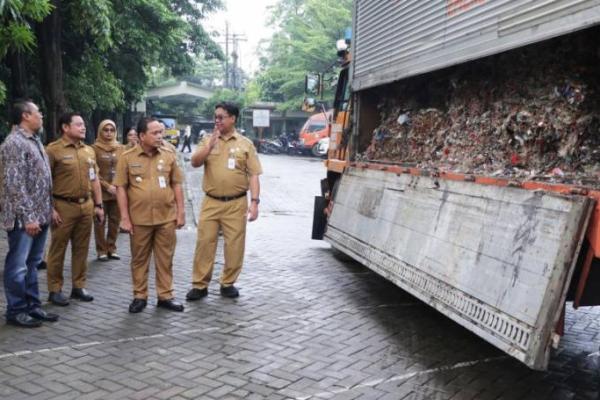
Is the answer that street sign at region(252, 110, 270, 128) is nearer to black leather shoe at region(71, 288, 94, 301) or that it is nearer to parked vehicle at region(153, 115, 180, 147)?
parked vehicle at region(153, 115, 180, 147)

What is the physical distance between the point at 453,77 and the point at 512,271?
2.98 m

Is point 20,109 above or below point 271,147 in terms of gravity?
above

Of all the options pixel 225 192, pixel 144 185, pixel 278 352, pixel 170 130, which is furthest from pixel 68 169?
pixel 170 130

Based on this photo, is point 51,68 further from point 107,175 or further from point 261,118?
point 261,118

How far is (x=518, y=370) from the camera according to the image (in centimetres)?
397

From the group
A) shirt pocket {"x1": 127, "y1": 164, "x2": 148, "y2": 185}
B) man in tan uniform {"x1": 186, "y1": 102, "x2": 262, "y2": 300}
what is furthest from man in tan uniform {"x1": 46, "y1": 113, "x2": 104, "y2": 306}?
man in tan uniform {"x1": 186, "y1": 102, "x2": 262, "y2": 300}

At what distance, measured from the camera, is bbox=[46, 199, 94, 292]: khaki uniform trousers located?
509 cm

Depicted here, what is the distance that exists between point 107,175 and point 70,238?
77.8 inches

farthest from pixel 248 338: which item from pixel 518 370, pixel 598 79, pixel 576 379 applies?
pixel 598 79

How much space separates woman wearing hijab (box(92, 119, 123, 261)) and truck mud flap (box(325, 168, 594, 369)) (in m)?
3.35

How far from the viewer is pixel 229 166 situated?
17.7 feet

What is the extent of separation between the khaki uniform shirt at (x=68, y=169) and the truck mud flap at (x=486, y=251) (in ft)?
9.34

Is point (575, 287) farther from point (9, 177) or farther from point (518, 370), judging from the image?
point (9, 177)

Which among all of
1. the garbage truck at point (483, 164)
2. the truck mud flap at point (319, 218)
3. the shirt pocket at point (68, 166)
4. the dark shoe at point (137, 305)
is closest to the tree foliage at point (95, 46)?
the shirt pocket at point (68, 166)
